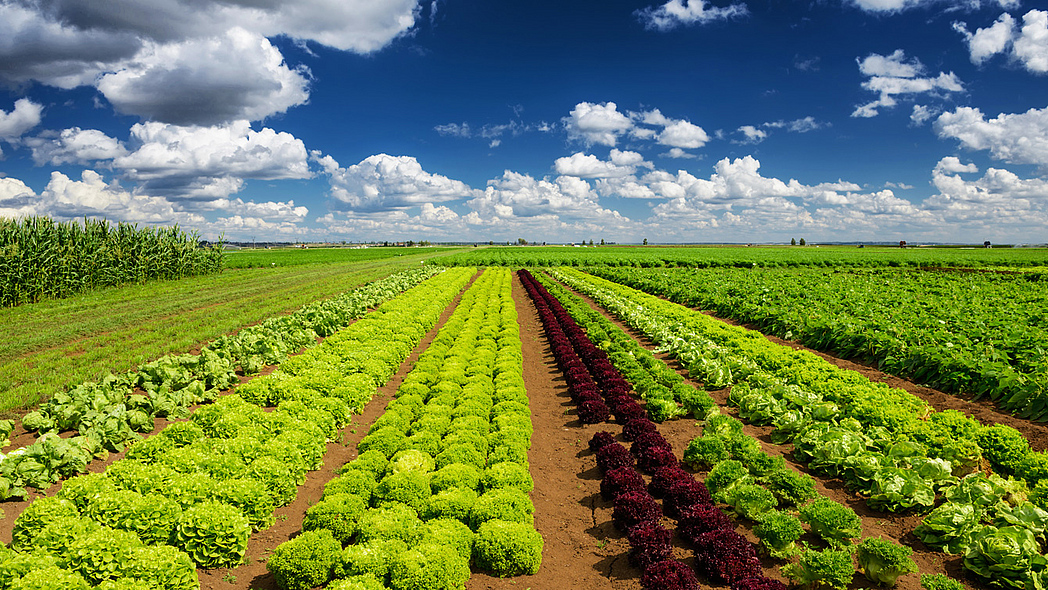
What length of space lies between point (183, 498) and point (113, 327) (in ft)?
59.0

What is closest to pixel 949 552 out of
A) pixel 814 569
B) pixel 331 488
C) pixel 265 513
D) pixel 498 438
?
pixel 814 569

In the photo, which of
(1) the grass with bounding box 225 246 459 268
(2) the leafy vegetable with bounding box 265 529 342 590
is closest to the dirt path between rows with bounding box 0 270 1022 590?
(2) the leafy vegetable with bounding box 265 529 342 590

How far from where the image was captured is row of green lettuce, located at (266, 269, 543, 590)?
5.49 meters

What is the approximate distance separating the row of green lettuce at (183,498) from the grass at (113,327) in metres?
5.78

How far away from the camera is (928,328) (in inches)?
623

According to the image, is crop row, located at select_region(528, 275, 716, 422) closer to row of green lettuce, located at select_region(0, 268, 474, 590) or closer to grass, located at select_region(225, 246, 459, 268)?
row of green lettuce, located at select_region(0, 268, 474, 590)

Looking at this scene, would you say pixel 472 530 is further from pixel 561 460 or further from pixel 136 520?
pixel 136 520

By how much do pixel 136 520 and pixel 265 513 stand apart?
1535 millimetres

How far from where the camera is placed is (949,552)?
5.85m

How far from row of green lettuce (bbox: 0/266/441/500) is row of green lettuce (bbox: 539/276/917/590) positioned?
774 centimetres

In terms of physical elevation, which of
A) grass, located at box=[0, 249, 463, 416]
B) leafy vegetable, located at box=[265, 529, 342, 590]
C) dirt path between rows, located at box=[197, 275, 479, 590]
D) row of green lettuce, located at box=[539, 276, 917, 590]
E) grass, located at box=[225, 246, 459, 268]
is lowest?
dirt path between rows, located at box=[197, 275, 479, 590]

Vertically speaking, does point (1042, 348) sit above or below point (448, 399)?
above

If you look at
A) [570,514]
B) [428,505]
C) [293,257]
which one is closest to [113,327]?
[428,505]

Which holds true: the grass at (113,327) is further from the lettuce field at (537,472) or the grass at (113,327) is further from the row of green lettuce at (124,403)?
the row of green lettuce at (124,403)
